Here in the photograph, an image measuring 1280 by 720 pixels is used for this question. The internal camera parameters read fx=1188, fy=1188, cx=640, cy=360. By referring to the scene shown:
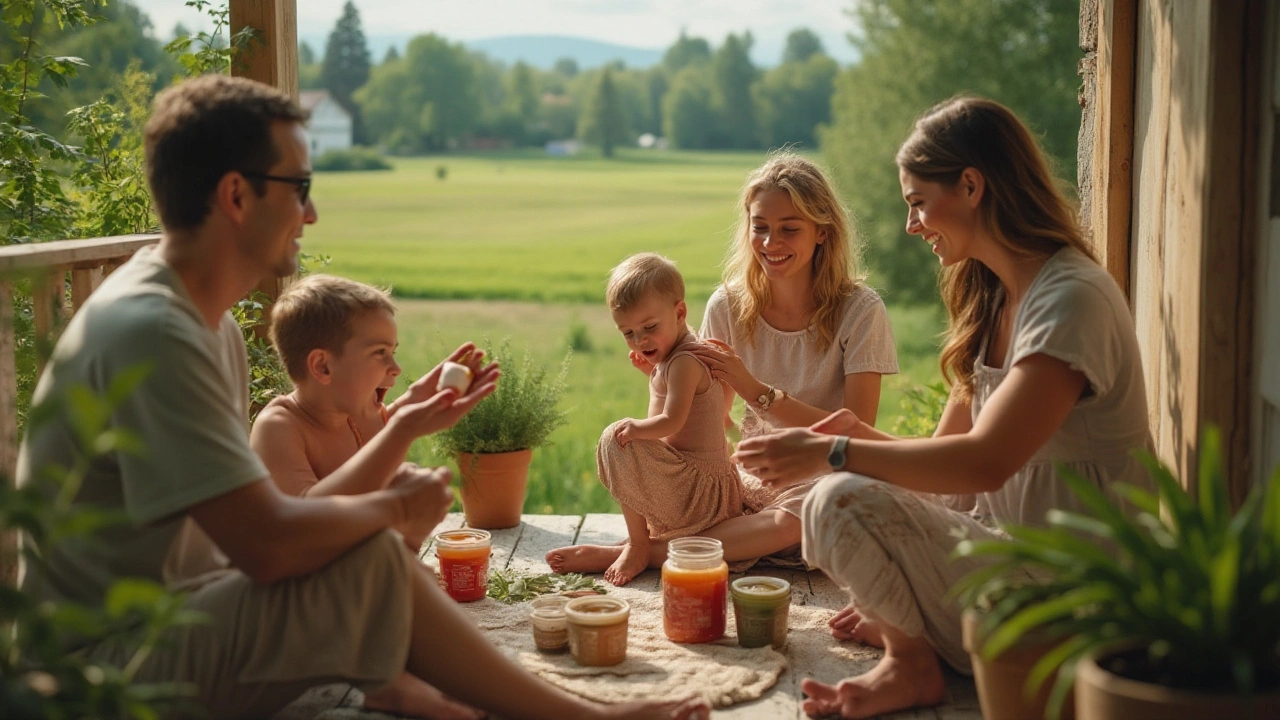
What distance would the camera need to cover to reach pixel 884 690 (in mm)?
2381

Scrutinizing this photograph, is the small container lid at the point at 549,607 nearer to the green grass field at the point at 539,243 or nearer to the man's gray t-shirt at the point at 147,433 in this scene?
the man's gray t-shirt at the point at 147,433

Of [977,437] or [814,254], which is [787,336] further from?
[977,437]

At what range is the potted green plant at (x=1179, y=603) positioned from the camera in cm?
151

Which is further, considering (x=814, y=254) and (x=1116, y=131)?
(x=814, y=254)

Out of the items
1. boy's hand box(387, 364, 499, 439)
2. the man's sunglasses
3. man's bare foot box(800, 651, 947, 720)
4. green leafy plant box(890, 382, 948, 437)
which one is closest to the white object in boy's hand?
boy's hand box(387, 364, 499, 439)

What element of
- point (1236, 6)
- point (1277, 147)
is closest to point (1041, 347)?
point (1277, 147)

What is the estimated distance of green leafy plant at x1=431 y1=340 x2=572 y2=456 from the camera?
383 cm

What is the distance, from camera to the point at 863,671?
8.74 feet

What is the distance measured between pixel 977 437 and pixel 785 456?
0.37 metres

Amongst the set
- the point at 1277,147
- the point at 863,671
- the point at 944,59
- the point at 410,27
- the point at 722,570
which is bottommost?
the point at 863,671

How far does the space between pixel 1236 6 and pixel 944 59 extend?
53.7ft

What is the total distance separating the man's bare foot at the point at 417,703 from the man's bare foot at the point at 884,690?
681mm

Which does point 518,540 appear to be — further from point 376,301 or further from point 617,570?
point 376,301

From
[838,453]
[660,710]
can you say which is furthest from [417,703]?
[838,453]
